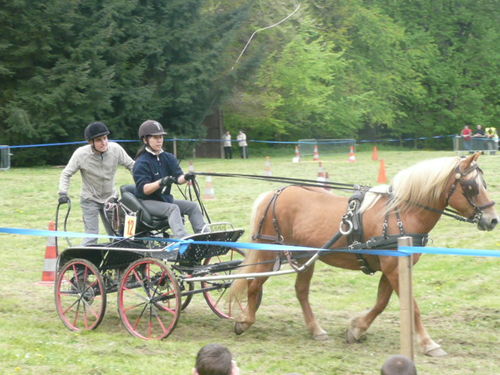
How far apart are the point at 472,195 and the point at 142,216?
10.1ft

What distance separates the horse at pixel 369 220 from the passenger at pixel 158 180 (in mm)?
654

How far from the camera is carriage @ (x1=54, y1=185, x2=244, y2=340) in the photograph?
7574 mm

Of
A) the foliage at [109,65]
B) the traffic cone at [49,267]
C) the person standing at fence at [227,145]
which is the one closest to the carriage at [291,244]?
the traffic cone at [49,267]

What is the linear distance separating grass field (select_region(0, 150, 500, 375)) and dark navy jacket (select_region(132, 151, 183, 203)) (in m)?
Answer: 1.30

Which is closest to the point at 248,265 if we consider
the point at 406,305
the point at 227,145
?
the point at 406,305

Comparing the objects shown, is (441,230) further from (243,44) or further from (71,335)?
(243,44)

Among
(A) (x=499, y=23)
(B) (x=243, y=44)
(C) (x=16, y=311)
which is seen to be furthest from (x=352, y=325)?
(A) (x=499, y=23)

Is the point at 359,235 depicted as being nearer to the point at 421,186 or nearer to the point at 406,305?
the point at 421,186

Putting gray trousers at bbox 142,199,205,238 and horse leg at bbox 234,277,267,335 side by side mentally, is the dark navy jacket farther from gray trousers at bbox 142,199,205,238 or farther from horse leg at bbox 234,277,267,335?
horse leg at bbox 234,277,267,335

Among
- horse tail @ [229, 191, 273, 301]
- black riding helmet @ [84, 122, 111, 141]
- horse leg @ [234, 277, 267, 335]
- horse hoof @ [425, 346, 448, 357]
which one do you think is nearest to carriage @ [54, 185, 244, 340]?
horse tail @ [229, 191, 273, 301]

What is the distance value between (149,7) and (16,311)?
83.8ft

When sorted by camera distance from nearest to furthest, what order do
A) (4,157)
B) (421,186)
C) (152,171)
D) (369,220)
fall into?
(421,186) → (369,220) → (152,171) → (4,157)

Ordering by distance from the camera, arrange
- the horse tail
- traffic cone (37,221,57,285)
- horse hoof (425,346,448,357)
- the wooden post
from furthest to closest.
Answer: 1. traffic cone (37,221,57,285)
2. the horse tail
3. horse hoof (425,346,448,357)
4. the wooden post

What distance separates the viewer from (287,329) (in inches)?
314
